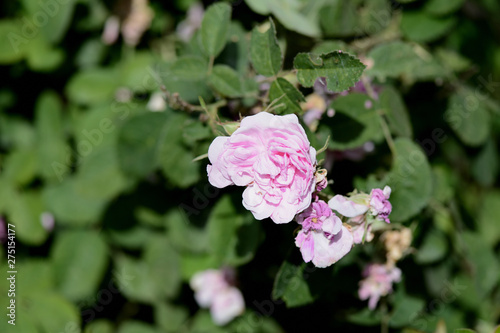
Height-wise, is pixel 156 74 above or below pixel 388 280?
above

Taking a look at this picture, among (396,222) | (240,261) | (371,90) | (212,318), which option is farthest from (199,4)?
(212,318)

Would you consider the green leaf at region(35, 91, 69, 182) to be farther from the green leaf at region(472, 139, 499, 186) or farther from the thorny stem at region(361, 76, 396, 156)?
the green leaf at region(472, 139, 499, 186)

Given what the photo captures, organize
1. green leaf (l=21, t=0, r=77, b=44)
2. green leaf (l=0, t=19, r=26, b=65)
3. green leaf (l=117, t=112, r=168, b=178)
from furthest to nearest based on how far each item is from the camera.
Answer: green leaf (l=0, t=19, r=26, b=65), green leaf (l=21, t=0, r=77, b=44), green leaf (l=117, t=112, r=168, b=178)

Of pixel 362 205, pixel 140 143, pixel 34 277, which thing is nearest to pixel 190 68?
pixel 140 143

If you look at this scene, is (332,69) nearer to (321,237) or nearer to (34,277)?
(321,237)

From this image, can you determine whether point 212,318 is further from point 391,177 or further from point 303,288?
point 391,177

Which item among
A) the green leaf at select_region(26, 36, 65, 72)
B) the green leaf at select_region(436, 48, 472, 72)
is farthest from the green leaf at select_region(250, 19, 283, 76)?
the green leaf at select_region(26, 36, 65, 72)
